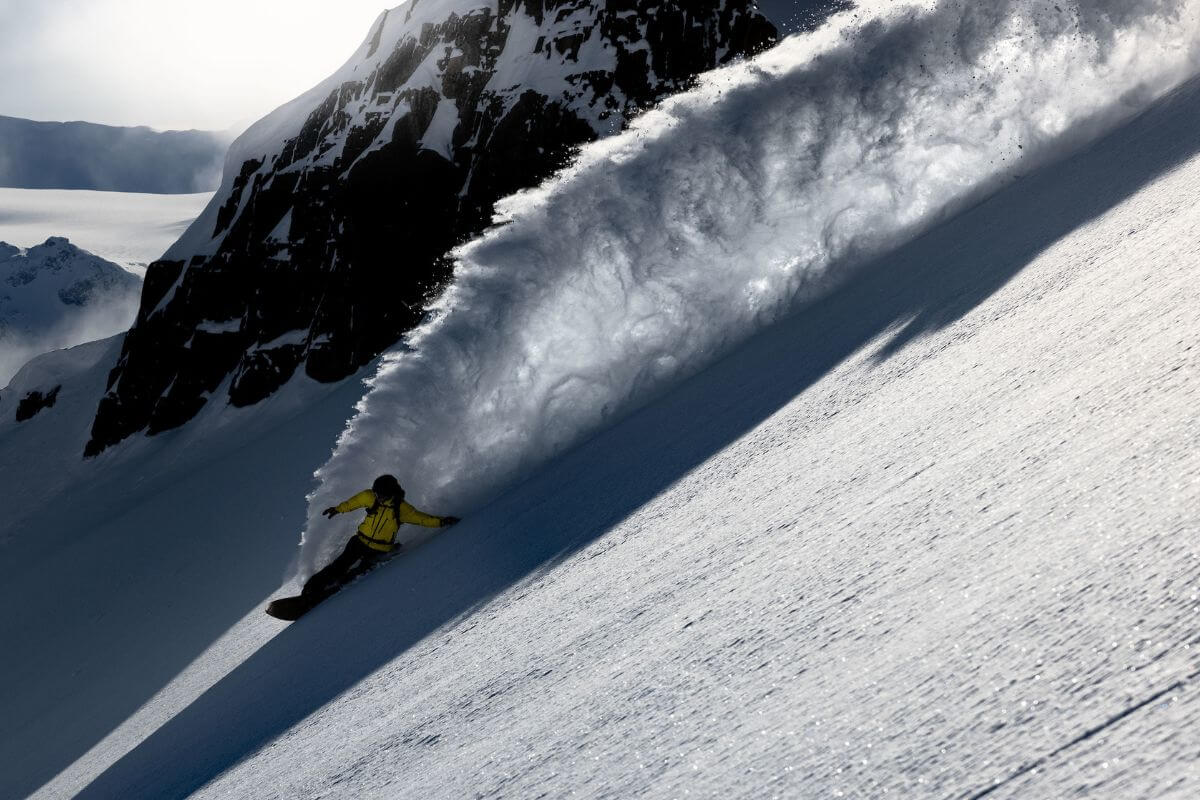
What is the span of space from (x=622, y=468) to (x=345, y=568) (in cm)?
313

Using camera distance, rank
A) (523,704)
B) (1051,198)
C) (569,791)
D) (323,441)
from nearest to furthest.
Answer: (569,791) → (523,704) → (1051,198) → (323,441)

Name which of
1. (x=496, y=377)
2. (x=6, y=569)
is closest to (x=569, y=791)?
(x=496, y=377)

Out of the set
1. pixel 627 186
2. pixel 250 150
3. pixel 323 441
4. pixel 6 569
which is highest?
pixel 250 150

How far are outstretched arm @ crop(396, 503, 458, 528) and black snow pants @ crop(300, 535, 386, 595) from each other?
1.69ft

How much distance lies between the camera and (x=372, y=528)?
7.24m

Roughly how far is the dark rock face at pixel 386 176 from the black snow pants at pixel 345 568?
37.4 metres

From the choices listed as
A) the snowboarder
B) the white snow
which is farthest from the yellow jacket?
the white snow

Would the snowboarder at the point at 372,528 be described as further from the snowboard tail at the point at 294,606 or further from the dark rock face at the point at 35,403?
the dark rock face at the point at 35,403

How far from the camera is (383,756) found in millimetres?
2975

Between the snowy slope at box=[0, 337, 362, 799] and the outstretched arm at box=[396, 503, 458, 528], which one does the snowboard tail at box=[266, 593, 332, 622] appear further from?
the snowy slope at box=[0, 337, 362, 799]

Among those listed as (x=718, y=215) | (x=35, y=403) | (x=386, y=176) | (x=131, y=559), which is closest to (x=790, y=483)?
(x=718, y=215)

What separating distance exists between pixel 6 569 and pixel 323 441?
2660 centimetres

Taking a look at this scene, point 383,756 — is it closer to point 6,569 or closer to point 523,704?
point 523,704

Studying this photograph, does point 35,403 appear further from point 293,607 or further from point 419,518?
point 419,518
